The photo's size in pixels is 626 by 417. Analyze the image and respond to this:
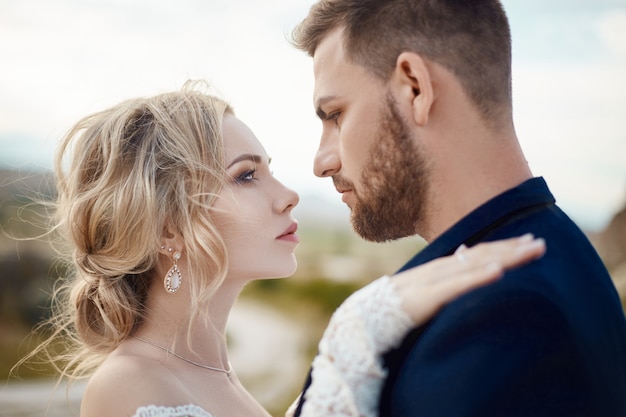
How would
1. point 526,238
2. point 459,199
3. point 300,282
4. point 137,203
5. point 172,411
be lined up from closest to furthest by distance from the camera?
point 526,238
point 459,199
point 172,411
point 137,203
point 300,282

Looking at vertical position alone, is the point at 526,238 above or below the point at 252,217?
above

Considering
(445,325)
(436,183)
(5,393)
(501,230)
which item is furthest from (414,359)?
(5,393)

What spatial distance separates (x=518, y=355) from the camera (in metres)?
1.50

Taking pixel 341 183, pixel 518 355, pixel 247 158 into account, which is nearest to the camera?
pixel 518 355

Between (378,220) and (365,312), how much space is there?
549 millimetres

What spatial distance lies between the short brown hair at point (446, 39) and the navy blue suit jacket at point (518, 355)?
1.68 ft

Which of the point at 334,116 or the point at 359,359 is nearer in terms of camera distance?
the point at 359,359

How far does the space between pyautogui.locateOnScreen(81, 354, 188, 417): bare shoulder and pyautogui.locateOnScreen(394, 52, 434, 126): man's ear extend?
1264 mm

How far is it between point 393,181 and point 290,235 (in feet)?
2.96

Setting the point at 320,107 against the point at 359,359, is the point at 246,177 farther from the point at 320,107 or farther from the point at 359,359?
the point at 359,359

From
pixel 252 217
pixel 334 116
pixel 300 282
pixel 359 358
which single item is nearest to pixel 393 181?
pixel 334 116

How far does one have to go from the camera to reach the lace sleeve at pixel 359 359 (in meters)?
1.58

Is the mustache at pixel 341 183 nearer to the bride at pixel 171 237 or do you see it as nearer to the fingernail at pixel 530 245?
the bride at pixel 171 237

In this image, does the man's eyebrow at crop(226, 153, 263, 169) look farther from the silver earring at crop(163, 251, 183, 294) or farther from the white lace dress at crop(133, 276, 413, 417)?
the white lace dress at crop(133, 276, 413, 417)
